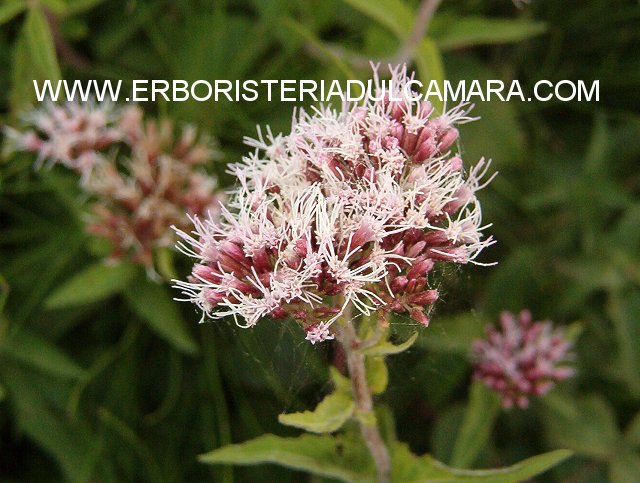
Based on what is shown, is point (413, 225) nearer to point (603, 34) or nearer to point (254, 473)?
point (254, 473)

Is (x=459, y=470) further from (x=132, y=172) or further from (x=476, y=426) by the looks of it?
(x=132, y=172)

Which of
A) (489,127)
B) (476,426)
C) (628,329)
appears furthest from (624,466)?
(489,127)

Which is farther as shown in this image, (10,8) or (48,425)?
(48,425)

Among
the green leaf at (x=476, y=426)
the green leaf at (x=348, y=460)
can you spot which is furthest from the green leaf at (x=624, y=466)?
the green leaf at (x=348, y=460)

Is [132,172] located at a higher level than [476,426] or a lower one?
higher

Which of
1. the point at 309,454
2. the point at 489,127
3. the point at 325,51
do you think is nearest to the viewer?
the point at 309,454

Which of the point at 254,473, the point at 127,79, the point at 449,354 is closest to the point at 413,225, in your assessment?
the point at 449,354

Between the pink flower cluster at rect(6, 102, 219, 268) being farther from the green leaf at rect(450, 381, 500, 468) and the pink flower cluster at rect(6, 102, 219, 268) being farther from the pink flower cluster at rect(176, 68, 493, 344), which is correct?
the green leaf at rect(450, 381, 500, 468)
